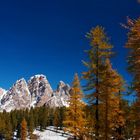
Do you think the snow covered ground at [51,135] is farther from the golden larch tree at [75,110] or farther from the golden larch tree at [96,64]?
the golden larch tree at [96,64]

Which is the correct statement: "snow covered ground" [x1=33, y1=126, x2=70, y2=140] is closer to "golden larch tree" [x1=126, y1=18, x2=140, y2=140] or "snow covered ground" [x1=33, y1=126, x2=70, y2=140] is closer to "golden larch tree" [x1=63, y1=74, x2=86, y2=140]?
"golden larch tree" [x1=63, y1=74, x2=86, y2=140]

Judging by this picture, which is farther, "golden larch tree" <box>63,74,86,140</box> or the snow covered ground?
the snow covered ground

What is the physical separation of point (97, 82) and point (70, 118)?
595 inches

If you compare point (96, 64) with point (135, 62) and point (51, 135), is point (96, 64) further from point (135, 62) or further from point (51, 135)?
point (51, 135)

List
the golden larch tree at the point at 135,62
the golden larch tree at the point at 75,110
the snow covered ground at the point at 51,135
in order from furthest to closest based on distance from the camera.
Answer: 1. the snow covered ground at the point at 51,135
2. the golden larch tree at the point at 75,110
3. the golden larch tree at the point at 135,62

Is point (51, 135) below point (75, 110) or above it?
below

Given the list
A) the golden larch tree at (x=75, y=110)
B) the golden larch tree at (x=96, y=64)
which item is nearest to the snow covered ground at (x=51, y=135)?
the golden larch tree at (x=75, y=110)

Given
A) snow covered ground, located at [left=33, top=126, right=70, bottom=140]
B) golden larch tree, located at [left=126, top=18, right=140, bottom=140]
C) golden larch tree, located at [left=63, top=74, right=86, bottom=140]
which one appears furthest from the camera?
snow covered ground, located at [left=33, top=126, right=70, bottom=140]

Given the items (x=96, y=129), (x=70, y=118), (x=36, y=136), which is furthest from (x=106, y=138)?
(x=36, y=136)

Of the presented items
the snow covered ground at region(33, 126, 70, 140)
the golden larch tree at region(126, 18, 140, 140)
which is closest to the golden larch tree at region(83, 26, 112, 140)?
the golden larch tree at region(126, 18, 140, 140)

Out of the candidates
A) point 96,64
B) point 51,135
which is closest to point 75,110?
point 96,64

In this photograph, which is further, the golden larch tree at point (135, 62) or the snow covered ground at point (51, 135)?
the snow covered ground at point (51, 135)

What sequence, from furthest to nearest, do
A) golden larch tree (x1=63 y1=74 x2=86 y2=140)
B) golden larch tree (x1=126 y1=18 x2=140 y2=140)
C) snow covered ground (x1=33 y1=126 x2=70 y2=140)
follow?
1. snow covered ground (x1=33 y1=126 x2=70 y2=140)
2. golden larch tree (x1=63 y1=74 x2=86 y2=140)
3. golden larch tree (x1=126 y1=18 x2=140 y2=140)

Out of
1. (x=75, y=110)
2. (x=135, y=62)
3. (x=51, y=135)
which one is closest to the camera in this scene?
(x=135, y=62)
